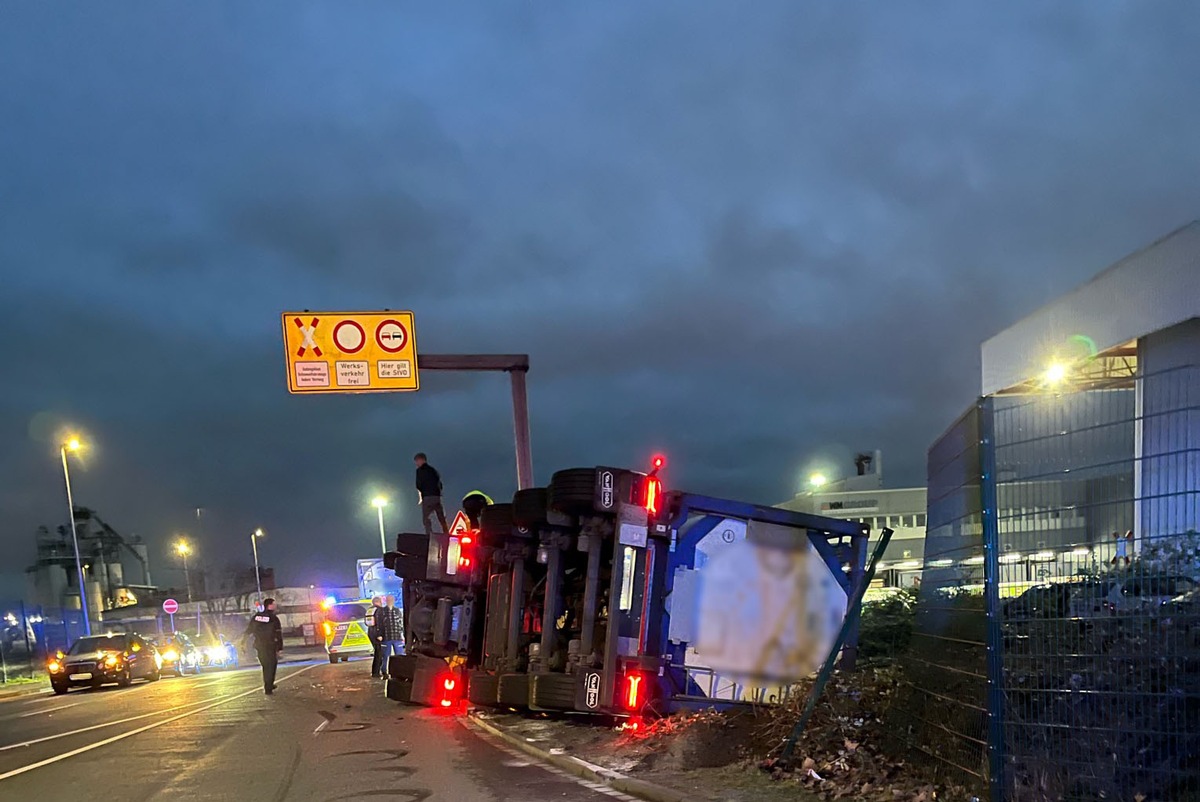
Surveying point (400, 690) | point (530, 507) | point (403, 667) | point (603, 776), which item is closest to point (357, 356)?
point (403, 667)

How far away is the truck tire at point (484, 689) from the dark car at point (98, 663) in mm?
17425

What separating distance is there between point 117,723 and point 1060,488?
13.8m

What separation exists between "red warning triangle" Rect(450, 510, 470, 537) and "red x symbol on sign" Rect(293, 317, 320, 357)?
4.11 m

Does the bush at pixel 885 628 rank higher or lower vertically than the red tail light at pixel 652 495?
lower

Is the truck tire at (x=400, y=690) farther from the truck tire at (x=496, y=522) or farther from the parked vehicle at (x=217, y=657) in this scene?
the parked vehicle at (x=217, y=657)

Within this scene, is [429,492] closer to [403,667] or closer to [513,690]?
[403,667]

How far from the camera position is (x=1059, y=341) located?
20.2 m

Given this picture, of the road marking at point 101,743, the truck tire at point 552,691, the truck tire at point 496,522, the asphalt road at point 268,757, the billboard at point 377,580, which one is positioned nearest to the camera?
the asphalt road at point 268,757

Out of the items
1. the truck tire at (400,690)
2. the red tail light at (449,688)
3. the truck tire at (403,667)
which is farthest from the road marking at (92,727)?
the red tail light at (449,688)

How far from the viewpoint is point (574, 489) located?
9.10 metres

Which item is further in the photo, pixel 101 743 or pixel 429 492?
pixel 429 492

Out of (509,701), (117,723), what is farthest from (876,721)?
(117,723)

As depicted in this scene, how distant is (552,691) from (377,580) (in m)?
24.3

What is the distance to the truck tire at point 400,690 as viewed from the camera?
542 inches
